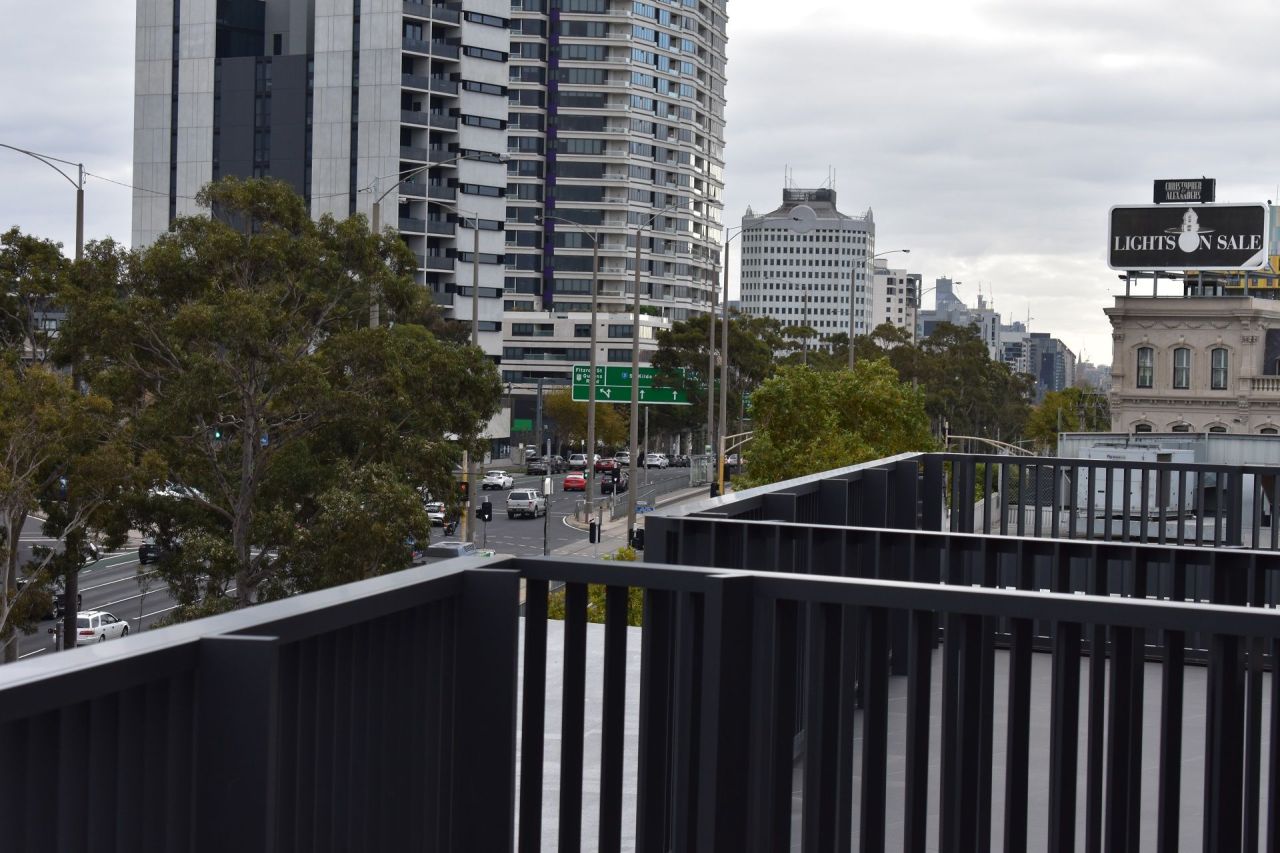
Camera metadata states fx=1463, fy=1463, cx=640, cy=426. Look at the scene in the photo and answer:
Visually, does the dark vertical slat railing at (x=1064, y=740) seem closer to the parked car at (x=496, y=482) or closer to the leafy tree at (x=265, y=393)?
the leafy tree at (x=265, y=393)

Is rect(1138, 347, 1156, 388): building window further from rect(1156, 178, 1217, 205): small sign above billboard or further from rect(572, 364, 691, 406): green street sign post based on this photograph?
rect(572, 364, 691, 406): green street sign post

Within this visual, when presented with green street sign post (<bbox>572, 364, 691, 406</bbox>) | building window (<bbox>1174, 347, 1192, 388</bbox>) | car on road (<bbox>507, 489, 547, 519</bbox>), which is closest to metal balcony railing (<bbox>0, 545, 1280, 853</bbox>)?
green street sign post (<bbox>572, 364, 691, 406</bbox>)

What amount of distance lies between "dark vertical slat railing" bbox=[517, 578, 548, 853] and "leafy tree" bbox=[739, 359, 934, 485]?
31997 mm

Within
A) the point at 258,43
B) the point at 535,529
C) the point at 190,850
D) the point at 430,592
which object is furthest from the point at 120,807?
the point at 258,43

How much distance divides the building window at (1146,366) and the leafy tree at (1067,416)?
2040 cm

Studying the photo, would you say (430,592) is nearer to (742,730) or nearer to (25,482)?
(742,730)

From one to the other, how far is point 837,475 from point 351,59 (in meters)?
88.8

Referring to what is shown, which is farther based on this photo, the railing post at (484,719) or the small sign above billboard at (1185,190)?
the small sign above billboard at (1185,190)

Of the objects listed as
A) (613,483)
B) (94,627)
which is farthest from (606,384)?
(94,627)

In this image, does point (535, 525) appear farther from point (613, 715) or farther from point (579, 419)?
point (613, 715)

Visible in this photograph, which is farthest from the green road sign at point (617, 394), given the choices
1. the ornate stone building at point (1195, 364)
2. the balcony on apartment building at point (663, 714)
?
the balcony on apartment building at point (663, 714)

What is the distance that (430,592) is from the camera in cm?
365

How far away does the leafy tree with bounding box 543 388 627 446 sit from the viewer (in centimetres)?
10044

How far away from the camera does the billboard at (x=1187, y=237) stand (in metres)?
66.6
